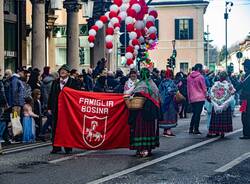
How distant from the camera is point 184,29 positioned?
61969 mm

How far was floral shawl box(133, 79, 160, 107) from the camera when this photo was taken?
11203 mm

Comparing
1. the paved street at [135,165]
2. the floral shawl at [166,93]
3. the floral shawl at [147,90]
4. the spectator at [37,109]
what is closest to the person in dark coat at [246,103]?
the paved street at [135,165]

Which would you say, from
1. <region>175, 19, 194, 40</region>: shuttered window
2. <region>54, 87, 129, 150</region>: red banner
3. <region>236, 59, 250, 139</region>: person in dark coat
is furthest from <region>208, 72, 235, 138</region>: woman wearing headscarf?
<region>175, 19, 194, 40</region>: shuttered window

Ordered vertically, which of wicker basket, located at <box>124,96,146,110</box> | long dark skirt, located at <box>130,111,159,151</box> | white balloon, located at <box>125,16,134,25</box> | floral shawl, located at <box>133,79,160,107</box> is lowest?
long dark skirt, located at <box>130,111,159,151</box>

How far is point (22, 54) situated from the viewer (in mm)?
29500

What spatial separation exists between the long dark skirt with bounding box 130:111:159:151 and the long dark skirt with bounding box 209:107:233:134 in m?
3.70

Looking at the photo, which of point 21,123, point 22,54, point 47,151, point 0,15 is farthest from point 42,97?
point 22,54

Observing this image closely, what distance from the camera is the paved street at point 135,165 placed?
8.74 metres

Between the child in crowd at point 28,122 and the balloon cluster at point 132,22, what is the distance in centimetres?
653

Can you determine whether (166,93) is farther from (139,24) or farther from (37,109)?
(139,24)

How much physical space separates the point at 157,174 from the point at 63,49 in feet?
152

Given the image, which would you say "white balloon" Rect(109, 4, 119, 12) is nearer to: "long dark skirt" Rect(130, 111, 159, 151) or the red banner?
the red banner

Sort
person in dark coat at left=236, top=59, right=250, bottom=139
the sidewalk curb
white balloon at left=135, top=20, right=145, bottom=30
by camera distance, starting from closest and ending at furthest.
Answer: the sidewalk curb, person in dark coat at left=236, top=59, right=250, bottom=139, white balloon at left=135, top=20, right=145, bottom=30

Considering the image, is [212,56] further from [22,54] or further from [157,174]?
[157,174]
